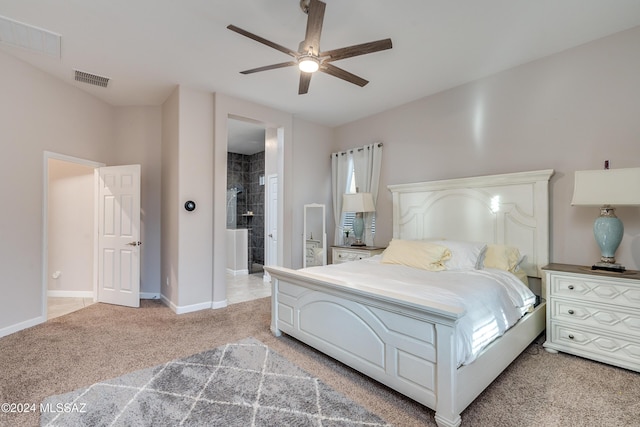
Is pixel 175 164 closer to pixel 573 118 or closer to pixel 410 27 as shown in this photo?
pixel 410 27

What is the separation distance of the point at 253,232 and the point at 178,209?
3.35 metres

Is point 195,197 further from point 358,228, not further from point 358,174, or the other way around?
point 358,174

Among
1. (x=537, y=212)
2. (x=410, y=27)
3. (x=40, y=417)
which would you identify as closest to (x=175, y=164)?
(x=40, y=417)

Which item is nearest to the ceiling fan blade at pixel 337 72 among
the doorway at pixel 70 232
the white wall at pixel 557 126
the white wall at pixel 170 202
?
the white wall at pixel 557 126

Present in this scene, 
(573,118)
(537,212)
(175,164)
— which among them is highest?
(573,118)

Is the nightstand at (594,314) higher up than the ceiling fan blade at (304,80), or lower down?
lower down

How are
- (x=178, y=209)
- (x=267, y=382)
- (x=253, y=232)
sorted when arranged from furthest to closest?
(x=253, y=232) < (x=178, y=209) < (x=267, y=382)

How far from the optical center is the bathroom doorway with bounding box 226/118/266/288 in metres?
6.50

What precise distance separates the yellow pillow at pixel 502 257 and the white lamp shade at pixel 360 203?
5.89ft

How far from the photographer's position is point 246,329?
3.25 m

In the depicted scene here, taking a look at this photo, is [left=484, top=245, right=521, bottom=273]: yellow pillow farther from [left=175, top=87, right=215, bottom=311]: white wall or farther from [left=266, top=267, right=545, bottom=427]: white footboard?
[left=175, top=87, right=215, bottom=311]: white wall

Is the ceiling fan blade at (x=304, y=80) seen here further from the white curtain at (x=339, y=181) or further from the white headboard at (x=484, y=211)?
the white curtain at (x=339, y=181)

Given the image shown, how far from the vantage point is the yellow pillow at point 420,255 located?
10.0ft

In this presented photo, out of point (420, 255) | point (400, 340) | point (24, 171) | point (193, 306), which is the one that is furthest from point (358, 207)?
point (24, 171)
